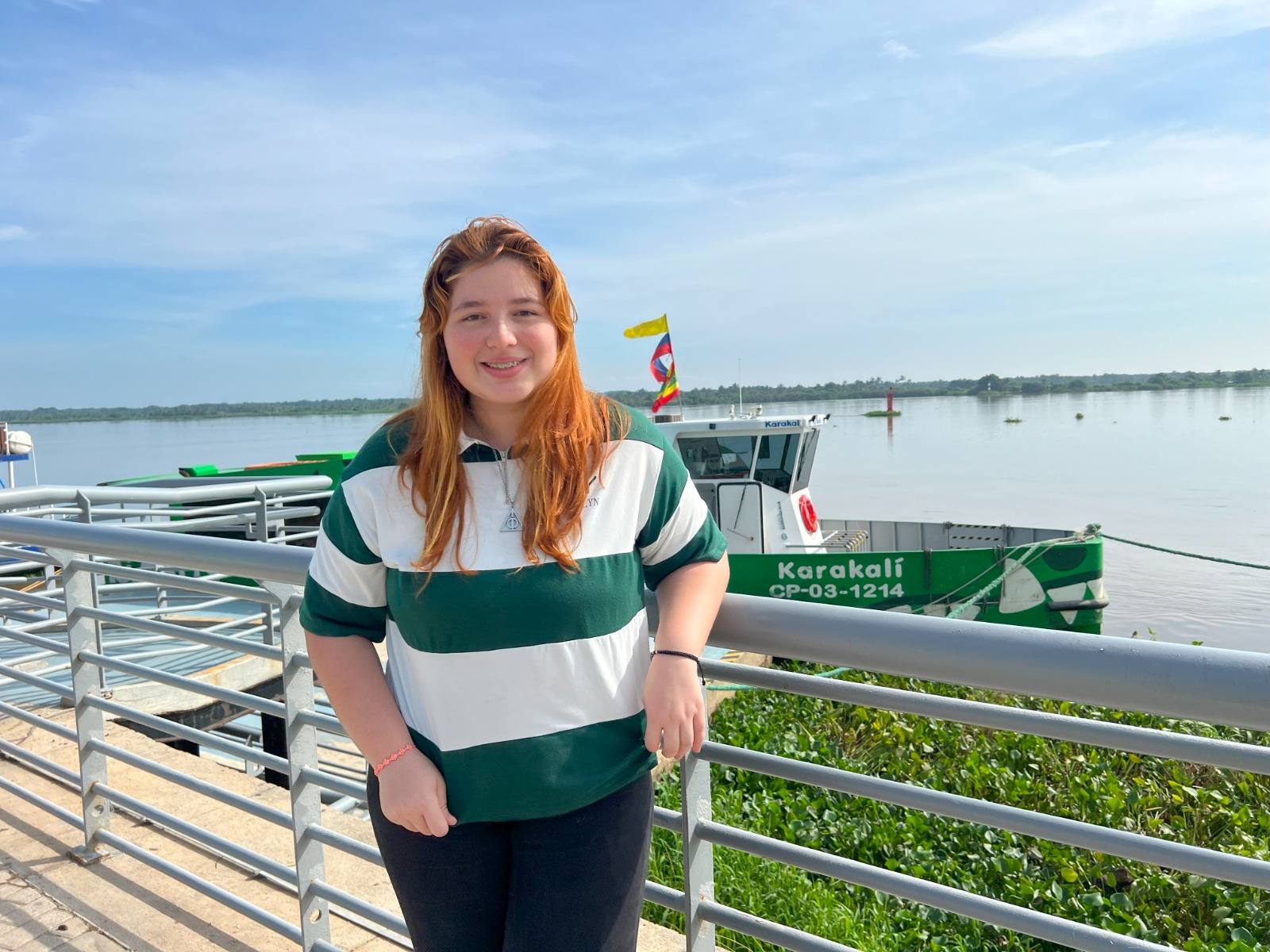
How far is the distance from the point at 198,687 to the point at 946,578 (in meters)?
9.20

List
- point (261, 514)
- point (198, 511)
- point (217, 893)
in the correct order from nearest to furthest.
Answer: point (217, 893) → point (198, 511) → point (261, 514)

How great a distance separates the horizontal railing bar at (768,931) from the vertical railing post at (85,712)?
2.13 metres

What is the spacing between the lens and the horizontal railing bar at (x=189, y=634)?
7.04 feet

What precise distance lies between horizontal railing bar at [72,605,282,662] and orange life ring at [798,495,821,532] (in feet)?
31.8

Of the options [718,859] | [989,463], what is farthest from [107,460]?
[718,859]

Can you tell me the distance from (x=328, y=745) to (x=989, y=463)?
150 feet

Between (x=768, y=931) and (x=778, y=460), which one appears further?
(x=778, y=460)

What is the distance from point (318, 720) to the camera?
2062 mm

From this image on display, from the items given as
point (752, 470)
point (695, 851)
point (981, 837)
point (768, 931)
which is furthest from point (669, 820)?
point (752, 470)

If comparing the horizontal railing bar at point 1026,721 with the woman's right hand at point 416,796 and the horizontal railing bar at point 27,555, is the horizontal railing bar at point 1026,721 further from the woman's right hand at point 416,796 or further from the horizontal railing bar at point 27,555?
the horizontal railing bar at point 27,555

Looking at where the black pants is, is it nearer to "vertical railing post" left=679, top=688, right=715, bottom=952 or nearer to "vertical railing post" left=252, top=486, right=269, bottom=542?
"vertical railing post" left=679, top=688, right=715, bottom=952

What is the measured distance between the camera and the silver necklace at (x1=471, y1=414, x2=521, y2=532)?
4.17ft

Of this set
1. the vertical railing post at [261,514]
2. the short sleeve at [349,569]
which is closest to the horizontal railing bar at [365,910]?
the short sleeve at [349,569]

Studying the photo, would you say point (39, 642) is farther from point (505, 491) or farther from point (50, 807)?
point (505, 491)
